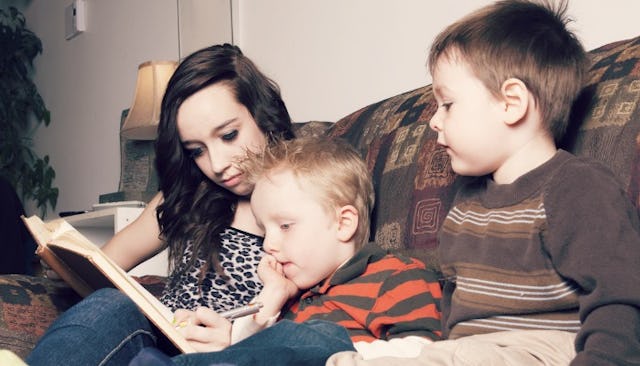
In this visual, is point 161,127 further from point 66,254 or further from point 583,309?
point 583,309

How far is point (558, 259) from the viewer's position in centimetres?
87

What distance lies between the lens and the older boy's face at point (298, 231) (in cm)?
124

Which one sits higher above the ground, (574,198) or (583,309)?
(574,198)

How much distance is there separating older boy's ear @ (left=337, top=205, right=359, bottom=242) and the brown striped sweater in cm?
20

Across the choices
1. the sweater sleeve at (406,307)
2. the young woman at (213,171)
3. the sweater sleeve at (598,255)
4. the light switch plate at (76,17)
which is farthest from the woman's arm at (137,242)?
the light switch plate at (76,17)

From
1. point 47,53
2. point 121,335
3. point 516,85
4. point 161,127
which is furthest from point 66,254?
point 47,53

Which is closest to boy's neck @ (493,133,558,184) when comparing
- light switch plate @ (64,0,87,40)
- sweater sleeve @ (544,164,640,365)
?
sweater sleeve @ (544,164,640,365)

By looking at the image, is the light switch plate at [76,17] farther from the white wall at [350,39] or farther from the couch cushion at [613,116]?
the couch cushion at [613,116]

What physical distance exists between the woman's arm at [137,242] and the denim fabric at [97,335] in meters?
0.73

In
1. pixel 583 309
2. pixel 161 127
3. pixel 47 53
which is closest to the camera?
pixel 583 309

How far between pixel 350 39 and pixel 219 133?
795 millimetres

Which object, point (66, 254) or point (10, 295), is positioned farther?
point (10, 295)

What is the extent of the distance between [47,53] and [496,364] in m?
4.19

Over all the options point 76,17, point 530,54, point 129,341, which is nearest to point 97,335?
point 129,341
